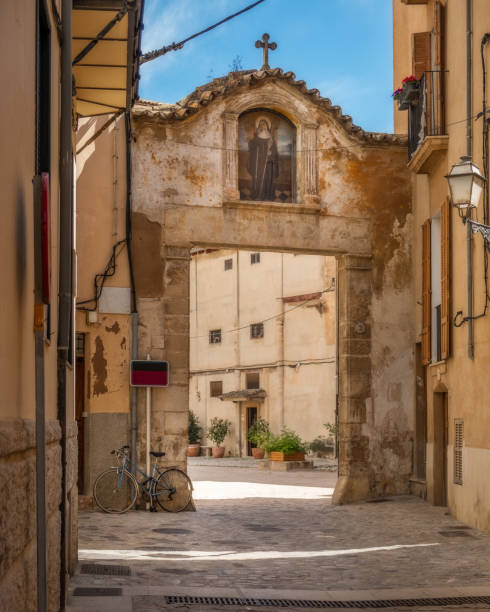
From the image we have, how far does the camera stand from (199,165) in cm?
1645

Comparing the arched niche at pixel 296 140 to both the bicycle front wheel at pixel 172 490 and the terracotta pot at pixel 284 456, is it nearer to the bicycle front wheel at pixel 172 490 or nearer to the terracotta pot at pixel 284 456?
the bicycle front wheel at pixel 172 490

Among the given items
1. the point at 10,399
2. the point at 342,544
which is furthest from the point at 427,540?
the point at 10,399

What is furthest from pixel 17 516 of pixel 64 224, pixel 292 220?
pixel 292 220

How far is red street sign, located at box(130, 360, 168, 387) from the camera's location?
50.2 feet

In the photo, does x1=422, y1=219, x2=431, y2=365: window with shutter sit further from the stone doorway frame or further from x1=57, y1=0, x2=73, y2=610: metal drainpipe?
x1=57, y1=0, x2=73, y2=610: metal drainpipe

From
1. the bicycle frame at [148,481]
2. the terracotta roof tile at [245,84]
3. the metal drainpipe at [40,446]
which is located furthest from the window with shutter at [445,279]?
the metal drainpipe at [40,446]

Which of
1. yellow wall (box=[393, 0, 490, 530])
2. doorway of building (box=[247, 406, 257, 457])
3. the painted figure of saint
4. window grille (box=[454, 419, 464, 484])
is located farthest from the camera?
doorway of building (box=[247, 406, 257, 457])

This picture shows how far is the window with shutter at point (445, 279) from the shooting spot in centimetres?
1427

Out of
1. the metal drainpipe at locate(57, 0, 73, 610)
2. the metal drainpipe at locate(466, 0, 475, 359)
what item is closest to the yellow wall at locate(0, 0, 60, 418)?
the metal drainpipe at locate(57, 0, 73, 610)

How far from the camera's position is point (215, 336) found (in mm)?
43969

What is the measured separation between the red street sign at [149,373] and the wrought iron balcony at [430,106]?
5.45 meters

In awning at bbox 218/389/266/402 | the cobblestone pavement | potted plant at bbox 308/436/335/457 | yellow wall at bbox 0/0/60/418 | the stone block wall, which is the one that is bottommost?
potted plant at bbox 308/436/335/457

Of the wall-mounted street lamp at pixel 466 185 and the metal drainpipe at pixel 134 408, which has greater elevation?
Answer: the wall-mounted street lamp at pixel 466 185

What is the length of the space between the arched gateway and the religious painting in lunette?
2 centimetres
